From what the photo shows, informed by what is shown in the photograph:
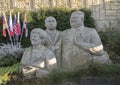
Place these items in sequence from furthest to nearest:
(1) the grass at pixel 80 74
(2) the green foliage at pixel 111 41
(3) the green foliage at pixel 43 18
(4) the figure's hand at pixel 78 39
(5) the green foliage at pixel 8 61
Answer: (3) the green foliage at pixel 43 18
(2) the green foliage at pixel 111 41
(5) the green foliage at pixel 8 61
(4) the figure's hand at pixel 78 39
(1) the grass at pixel 80 74

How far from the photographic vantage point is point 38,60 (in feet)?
22.4

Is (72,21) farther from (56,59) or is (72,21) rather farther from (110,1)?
(110,1)

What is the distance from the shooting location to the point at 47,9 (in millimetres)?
16641

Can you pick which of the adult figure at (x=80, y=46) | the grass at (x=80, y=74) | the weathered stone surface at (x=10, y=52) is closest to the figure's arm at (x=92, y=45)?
the adult figure at (x=80, y=46)

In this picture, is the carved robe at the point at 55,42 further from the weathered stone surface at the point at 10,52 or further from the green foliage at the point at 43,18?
the green foliage at the point at 43,18

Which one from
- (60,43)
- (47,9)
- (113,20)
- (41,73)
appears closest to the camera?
(41,73)

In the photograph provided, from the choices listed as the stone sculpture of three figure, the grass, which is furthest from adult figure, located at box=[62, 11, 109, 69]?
the grass

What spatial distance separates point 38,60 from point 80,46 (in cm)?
71

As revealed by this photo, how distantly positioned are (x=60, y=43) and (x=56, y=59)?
292mm

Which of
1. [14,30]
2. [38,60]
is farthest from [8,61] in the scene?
[38,60]

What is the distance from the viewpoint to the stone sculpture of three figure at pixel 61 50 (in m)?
6.80

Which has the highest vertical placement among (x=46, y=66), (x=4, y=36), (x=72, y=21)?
(x=72, y=21)

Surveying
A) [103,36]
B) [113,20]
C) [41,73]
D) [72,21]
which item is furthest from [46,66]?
[113,20]

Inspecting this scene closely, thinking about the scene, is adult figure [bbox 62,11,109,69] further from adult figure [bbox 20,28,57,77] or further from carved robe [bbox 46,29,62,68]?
adult figure [bbox 20,28,57,77]
